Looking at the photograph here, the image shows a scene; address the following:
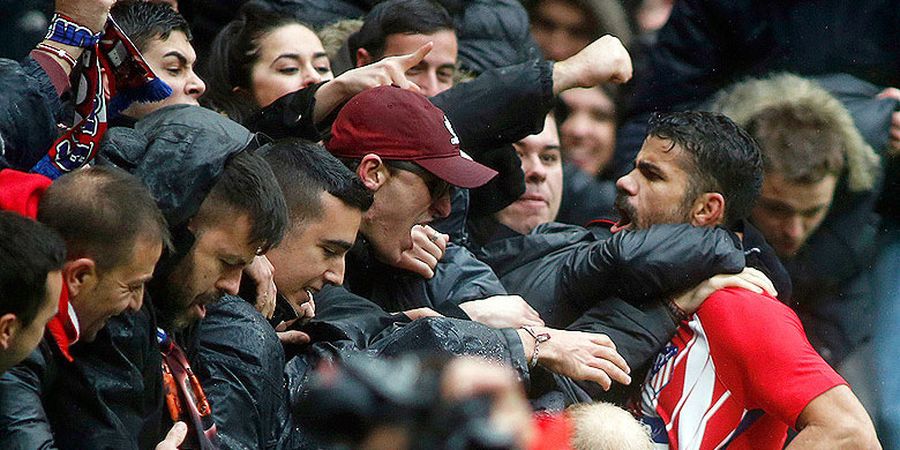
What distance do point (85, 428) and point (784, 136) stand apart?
124 inches

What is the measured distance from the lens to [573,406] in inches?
155

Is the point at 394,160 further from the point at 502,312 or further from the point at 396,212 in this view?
the point at 502,312

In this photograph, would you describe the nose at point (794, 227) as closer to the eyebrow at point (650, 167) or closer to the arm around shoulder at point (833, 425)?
the eyebrow at point (650, 167)

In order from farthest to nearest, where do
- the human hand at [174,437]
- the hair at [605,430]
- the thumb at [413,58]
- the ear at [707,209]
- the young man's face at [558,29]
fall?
1. the young man's face at [558,29]
2. the ear at [707,209]
3. the thumb at [413,58]
4. the hair at [605,430]
5. the human hand at [174,437]

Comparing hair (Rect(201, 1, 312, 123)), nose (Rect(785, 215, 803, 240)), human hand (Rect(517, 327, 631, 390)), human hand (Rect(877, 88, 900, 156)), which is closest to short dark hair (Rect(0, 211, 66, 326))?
human hand (Rect(517, 327, 631, 390))

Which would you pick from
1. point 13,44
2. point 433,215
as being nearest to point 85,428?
point 13,44

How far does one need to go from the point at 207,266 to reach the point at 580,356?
1068mm

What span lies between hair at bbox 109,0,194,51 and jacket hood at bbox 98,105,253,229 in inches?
31.3

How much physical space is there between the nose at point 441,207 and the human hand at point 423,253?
5 centimetres

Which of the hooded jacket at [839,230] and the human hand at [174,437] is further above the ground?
the human hand at [174,437]

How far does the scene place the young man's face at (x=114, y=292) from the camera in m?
3.01

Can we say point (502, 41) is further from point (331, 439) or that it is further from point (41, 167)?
point (331, 439)

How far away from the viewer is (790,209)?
557cm

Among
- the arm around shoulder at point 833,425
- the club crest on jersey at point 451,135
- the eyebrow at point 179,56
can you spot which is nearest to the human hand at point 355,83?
the club crest on jersey at point 451,135
